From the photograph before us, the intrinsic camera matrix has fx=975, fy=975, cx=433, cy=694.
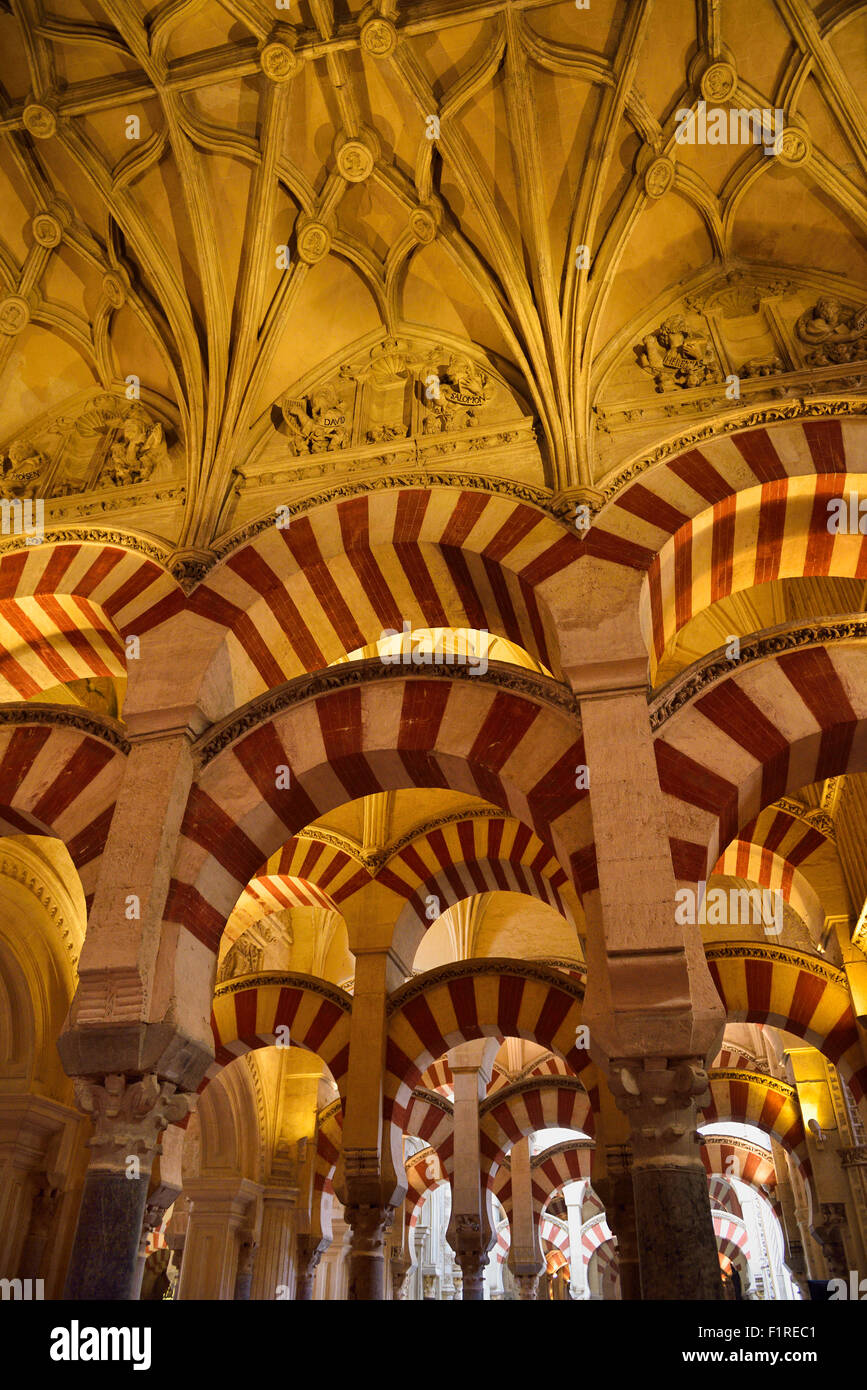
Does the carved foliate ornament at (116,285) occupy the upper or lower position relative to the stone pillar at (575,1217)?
upper

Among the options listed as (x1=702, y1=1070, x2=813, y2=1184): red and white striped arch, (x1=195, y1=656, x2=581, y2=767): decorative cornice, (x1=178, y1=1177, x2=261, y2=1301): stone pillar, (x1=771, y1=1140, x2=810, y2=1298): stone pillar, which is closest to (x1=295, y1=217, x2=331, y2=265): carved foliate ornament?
(x1=195, y1=656, x2=581, y2=767): decorative cornice

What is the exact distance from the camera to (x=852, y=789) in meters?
8.57

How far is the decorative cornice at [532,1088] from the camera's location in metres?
11.4

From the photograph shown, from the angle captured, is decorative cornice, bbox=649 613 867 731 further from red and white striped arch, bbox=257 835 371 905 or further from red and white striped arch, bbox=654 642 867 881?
red and white striped arch, bbox=257 835 371 905

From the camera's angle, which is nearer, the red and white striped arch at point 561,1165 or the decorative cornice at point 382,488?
the decorative cornice at point 382,488

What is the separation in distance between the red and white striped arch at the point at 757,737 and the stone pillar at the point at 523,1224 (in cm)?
1002

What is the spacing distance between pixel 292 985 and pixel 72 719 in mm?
4088

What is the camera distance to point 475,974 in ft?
28.7

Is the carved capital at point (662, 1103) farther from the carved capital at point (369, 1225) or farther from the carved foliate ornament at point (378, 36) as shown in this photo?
the carved foliate ornament at point (378, 36)

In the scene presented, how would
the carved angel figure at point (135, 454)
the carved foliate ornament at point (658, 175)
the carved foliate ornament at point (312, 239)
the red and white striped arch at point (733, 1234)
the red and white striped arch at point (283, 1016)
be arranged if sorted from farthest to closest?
the red and white striped arch at point (733, 1234) → the red and white striped arch at point (283, 1016) → the carved angel figure at point (135, 454) → the carved foliate ornament at point (312, 239) → the carved foliate ornament at point (658, 175)

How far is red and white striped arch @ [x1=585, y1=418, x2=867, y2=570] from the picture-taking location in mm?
6215

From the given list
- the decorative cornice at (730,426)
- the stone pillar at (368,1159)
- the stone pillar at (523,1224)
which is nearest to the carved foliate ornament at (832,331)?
the decorative cornice at (730,426)
